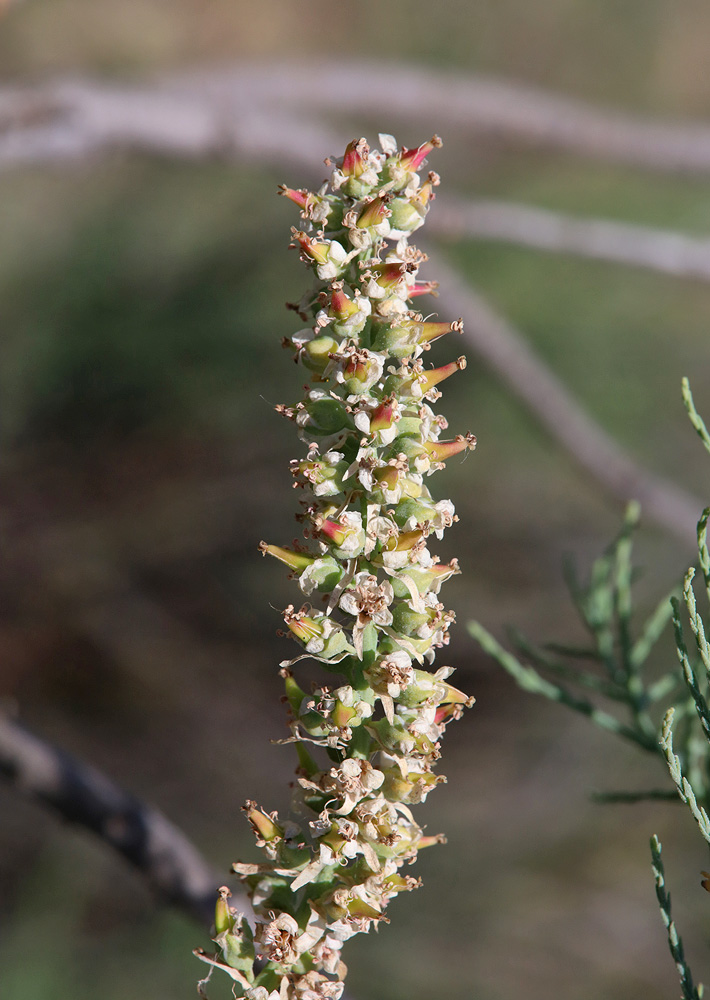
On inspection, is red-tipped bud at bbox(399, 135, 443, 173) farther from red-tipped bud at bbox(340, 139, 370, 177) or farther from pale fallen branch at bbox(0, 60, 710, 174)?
pale fallen branch at bbox(0, 60, 710, 174)

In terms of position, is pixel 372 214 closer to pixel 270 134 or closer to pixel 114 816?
pixel 114 816

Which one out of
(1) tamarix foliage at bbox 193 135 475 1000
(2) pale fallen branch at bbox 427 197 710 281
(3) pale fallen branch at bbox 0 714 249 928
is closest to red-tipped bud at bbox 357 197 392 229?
(1) tamarix foliage at bbox 193 135 475 1000

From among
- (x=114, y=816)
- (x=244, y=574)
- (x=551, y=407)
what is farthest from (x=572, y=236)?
(x=244, y=574)

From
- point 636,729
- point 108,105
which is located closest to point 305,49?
point 108,105

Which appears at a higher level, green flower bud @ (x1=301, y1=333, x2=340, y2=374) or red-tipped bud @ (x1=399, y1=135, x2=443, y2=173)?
red-tipped bud @ (x1=399, y1=135, x2=443, y2=173)

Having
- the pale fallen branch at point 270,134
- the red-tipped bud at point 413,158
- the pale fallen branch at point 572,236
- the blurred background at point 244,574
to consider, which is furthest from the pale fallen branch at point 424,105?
the red-tipped bud at point 413,158

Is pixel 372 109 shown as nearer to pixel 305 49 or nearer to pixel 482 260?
pixel 482 260
